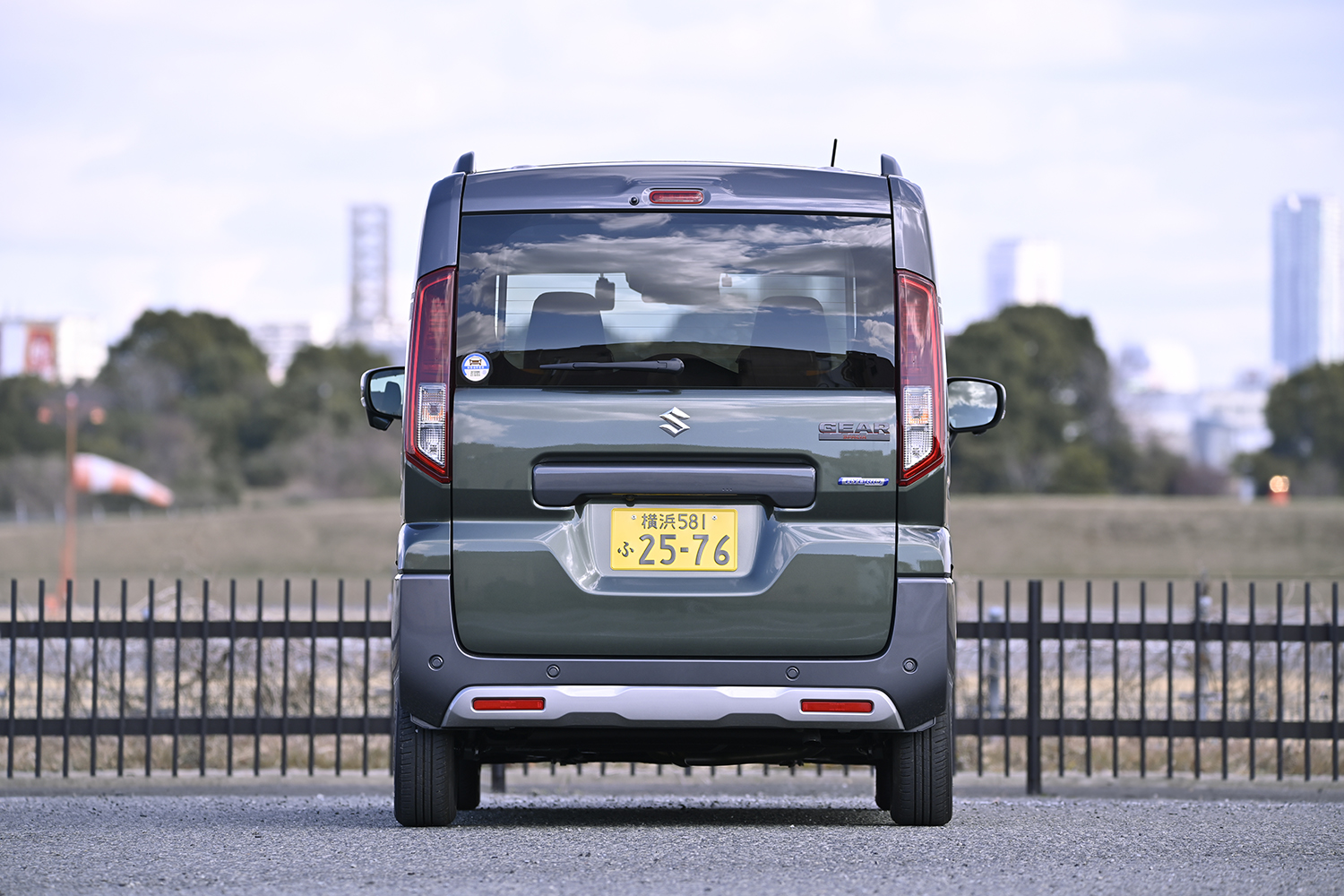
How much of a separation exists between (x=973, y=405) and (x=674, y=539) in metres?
1.41

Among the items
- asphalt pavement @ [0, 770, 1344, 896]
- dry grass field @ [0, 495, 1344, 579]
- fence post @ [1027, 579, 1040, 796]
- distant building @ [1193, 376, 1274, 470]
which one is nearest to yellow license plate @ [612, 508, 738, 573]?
asphalt pavement @ [0, 770, 1344, 896]

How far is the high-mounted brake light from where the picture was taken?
6.07 metres

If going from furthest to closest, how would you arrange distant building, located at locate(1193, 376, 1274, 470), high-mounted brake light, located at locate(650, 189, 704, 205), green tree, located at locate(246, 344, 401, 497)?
distant building, located at locate(1193, 376, 1274, 470) < green tree, located at locate(246, 344, 401, 497) < high-mounted brake light, located at locate(650, 189, 704, 205)

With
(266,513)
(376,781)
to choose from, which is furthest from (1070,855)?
(266,513)

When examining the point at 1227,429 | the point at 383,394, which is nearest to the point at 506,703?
the point at 383,394

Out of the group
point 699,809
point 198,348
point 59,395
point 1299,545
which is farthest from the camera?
point 198,348

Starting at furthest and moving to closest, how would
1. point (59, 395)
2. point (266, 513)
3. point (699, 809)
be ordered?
point (59, 395) < point (266, 513) < point (699, 809)

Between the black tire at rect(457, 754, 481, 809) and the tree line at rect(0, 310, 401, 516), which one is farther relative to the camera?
the tree line at rect(0, 310, 401, 516)

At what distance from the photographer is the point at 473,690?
231 inches

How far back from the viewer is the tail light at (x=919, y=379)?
5.87 meters

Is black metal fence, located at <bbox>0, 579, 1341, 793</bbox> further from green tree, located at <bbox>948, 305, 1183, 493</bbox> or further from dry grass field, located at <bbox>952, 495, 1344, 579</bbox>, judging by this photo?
green tree, located at <bbox>948, 305, 1183, 493</bbox>

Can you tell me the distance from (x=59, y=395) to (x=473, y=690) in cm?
7739

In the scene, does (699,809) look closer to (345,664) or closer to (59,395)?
(345,664)

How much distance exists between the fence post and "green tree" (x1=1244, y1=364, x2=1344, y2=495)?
6722cm
